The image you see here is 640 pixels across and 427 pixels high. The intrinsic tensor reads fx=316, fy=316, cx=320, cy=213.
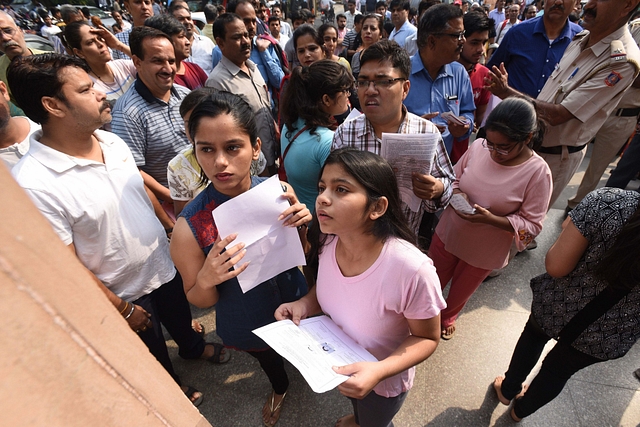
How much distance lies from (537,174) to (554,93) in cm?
142

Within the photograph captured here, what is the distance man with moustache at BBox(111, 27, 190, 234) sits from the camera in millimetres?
2142

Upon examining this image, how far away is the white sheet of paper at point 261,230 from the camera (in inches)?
47.4

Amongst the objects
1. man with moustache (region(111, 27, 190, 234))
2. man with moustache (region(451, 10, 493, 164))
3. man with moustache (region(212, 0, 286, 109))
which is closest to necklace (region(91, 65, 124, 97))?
man with moustache (region(111, 27, 190, 234))

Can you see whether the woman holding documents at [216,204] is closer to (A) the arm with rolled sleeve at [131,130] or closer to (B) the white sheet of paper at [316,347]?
(B) the white sheet of paper at [316,347]

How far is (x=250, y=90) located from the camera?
3.05 m

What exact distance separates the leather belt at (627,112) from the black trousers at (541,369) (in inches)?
119

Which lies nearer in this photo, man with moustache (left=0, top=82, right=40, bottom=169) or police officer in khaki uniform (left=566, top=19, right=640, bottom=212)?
man with moustache (left=0, top=82, right=40, bottom=169)

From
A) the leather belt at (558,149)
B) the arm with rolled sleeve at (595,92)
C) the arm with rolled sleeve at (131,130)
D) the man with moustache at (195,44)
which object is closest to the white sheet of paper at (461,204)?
the arm with rolled sleeve at (595,92)

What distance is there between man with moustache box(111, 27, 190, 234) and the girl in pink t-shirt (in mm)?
1385

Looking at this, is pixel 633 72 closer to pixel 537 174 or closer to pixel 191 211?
pixel 537 174

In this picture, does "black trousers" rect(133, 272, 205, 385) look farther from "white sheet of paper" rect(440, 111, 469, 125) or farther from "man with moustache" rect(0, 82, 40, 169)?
"white sheet of paper" rect(440, 111, 469, 125)

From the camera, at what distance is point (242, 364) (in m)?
2.27

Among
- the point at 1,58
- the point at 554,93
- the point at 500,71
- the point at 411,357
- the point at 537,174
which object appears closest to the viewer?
the point at 411,357

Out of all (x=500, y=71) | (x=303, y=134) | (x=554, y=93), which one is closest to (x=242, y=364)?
(x=303, y=134)
